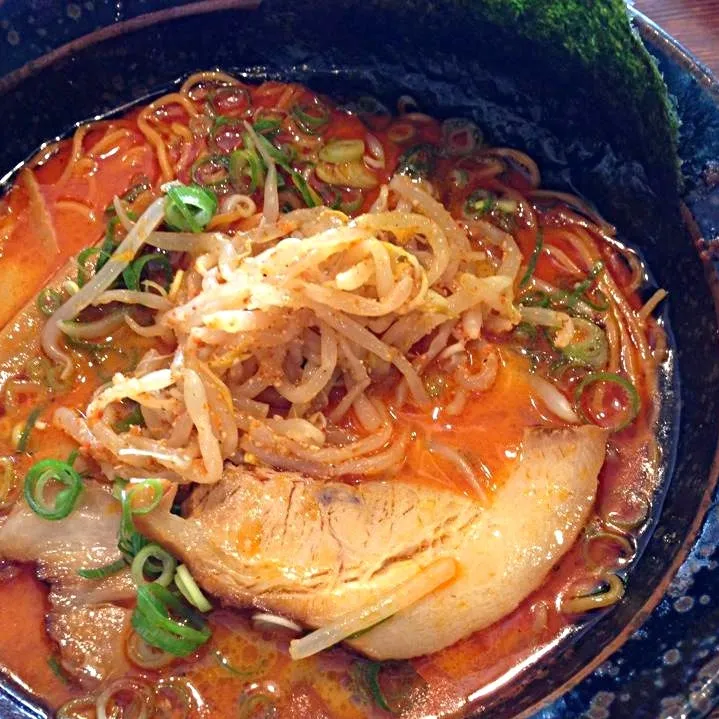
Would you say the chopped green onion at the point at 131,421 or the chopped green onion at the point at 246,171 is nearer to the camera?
the chopped green onion at the point at 131,421

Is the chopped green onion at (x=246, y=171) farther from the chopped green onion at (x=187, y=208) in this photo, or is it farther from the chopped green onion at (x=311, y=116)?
the chopped green onion at (x=311, y=116)

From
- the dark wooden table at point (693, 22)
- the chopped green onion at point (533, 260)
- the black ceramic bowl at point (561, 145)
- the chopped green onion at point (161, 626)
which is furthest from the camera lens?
the dark wooden table at point (693, 22)

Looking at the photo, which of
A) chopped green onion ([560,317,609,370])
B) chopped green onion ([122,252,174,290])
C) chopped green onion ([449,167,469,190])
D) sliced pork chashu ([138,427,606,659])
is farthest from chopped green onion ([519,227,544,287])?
chopped green onion ([122,252,174,290])

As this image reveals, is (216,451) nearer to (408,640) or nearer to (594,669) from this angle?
(408,640)

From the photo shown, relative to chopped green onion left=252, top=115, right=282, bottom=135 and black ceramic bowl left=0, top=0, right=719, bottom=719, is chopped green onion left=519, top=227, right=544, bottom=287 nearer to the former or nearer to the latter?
black ceramic bowl left=0, top=0, right=719, bottom=719

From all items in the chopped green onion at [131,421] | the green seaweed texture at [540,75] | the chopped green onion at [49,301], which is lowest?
the chopped green onion at [131,421]

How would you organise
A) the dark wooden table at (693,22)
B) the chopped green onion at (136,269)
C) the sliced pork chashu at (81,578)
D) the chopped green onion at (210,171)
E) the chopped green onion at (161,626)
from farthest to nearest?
the dark wooden table at (693,22) < the chopped green onion at (210,171) < the chopped green onion at (136,269) < the sliced pork chashu at (81,578) < the chopped green onion at (161,626)

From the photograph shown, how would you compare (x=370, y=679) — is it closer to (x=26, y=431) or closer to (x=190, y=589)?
(x=190, y=589)

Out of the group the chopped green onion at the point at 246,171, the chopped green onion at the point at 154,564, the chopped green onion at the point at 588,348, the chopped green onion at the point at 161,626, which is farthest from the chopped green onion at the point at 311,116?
the chopped green onion at the point at 161,626
